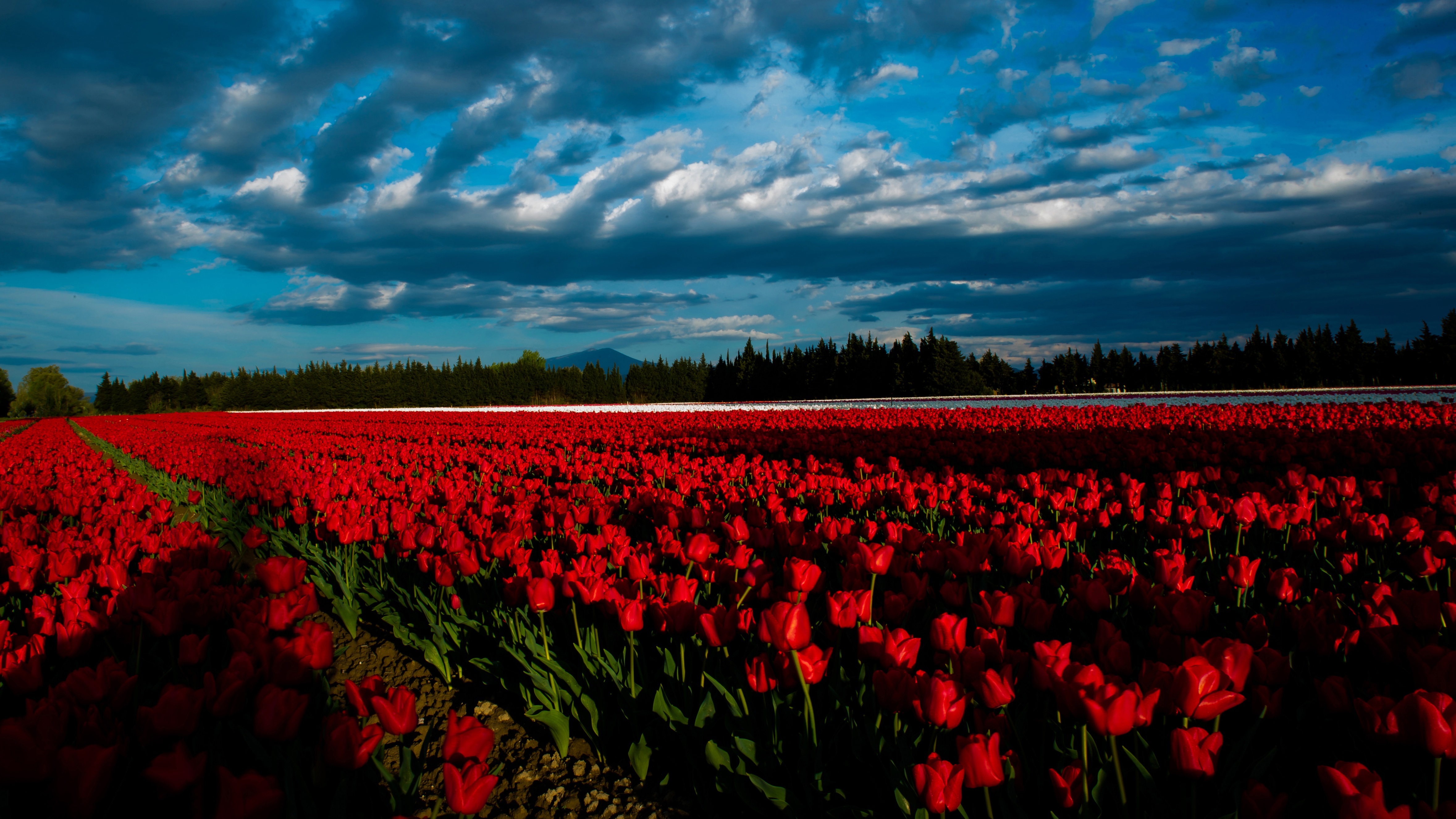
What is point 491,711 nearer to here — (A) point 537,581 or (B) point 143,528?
(A) point 537,581

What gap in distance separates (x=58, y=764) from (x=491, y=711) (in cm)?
156

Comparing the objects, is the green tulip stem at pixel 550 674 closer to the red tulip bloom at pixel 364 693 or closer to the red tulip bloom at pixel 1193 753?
the red tulip bloom at pixel 364 693

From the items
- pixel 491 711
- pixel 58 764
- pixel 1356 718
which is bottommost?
pixel 491 711

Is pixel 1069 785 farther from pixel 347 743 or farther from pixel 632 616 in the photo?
pixel 347 743

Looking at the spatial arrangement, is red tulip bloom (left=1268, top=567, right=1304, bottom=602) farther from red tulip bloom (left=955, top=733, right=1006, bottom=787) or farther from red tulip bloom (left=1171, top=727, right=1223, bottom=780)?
red tulip bloom (left=955, top=733, right=1006, bottom=787)

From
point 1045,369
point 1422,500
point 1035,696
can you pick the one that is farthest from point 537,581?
point 1045,369

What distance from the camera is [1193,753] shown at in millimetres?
1523

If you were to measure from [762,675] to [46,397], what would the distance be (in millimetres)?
103706

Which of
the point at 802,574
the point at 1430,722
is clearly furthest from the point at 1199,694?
the point at 802,574

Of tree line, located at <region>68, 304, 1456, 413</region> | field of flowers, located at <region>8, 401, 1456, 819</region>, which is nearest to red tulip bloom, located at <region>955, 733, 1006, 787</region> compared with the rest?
field of flowers, located at <region>8, 401, 1456, 819</region>

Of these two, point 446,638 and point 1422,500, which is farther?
point 1422,500

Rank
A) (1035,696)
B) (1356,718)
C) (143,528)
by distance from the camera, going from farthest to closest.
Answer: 1. (143,528)
2. (1035,696)
3. (1356,718)

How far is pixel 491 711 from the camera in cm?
288

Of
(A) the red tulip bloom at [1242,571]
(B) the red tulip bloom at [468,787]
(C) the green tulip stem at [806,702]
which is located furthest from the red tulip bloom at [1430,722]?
(B) the red tulip bloom at [468,787]
